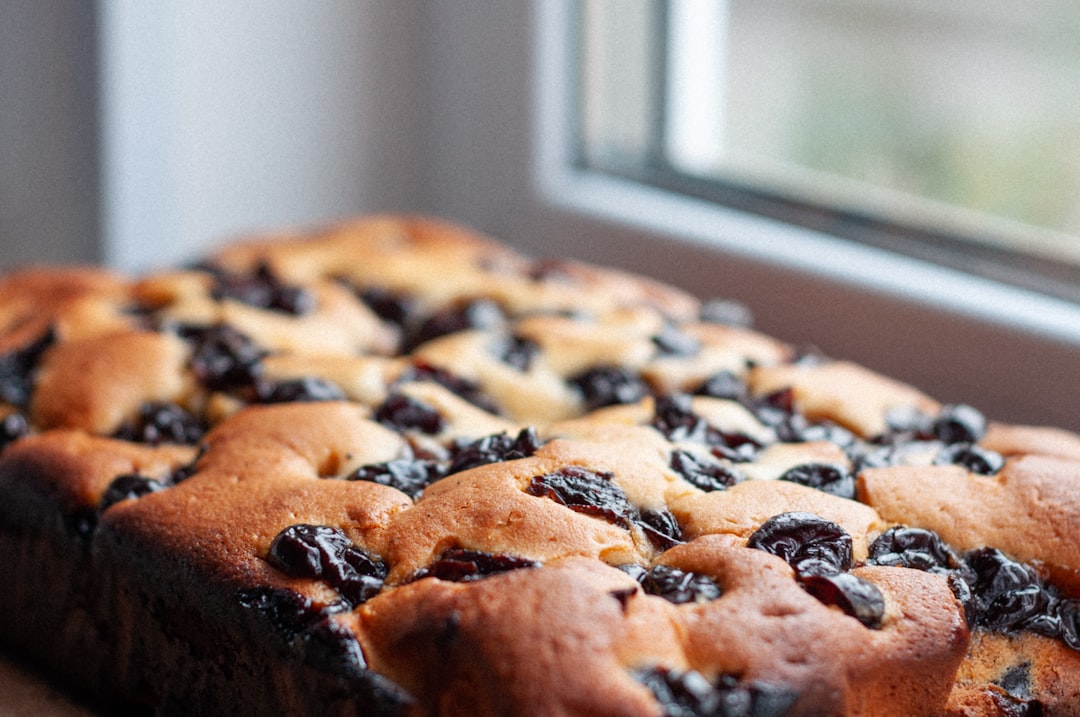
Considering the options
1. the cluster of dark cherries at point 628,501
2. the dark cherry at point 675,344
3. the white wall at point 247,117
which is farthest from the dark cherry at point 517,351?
the white wall at point 247,117

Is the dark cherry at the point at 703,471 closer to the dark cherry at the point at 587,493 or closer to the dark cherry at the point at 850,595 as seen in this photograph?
the dark cherry at the point at 587,493

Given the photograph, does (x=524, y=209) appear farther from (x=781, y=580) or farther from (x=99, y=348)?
(x=781, y=580)

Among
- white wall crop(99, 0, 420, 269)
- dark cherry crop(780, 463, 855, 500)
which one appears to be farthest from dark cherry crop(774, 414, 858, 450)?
white wall crop(99, 0, 420, 269)

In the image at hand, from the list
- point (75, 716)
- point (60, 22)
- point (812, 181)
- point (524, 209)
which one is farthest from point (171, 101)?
point (75, 716)

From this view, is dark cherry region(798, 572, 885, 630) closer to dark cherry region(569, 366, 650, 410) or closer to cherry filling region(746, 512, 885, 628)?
cherry filling region(746, 512, 885, 628)

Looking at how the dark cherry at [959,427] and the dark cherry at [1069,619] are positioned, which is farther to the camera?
the dark cherry at [959,427]

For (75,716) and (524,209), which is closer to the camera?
(75,716)

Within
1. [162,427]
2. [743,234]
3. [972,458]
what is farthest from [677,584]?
[743,234]
